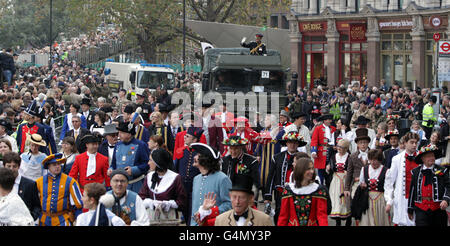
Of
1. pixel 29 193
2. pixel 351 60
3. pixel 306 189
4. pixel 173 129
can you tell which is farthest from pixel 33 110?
pixel 351 60

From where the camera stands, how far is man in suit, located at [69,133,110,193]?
11.6 m

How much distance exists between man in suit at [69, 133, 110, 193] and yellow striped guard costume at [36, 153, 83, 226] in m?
1.48

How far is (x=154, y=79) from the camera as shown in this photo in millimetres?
36656

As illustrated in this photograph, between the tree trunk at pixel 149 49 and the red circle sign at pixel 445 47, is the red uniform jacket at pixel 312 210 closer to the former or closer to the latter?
the red circle sign at pixel 445 47

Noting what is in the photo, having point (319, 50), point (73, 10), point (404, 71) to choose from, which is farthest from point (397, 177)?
point (73, 10)

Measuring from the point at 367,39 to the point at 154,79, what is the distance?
515 inches

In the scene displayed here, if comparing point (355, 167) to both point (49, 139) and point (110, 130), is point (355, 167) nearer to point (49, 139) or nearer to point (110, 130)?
point (110, 130)

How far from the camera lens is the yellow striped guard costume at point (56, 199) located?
9938 millimetres

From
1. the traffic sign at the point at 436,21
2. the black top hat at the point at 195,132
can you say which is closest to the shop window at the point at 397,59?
the traffic sign at the point at 436,21

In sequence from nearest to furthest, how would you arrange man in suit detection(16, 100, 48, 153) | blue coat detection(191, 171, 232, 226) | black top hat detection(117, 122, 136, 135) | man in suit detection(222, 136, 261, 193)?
blue coat detection(191, 171, 232, 226) → man in suit detection(222, 136, 261, 193) → black top hat detection(117, 122, 136, 135) → man in suit detection(16, 100, 48, 153)

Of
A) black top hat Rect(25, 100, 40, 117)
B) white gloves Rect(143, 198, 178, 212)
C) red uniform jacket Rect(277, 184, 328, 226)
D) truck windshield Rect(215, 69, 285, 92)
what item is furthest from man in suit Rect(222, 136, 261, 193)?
truck windshield Rect(215, 69, 285, 92)

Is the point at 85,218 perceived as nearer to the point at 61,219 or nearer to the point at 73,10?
the point at 61,219

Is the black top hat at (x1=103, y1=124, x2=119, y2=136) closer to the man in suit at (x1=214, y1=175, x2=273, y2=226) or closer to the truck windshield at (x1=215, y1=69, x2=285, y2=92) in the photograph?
the man in suit at (x1=214, y1=175, x2=273, y2=226)
